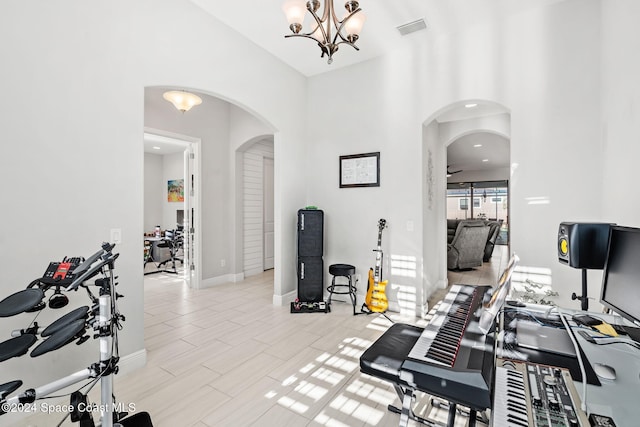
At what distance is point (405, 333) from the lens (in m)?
1.91

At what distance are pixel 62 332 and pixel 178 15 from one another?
2.77 m

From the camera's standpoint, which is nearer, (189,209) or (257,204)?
(189,209)

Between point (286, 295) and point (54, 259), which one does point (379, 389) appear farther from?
point (54, 259)

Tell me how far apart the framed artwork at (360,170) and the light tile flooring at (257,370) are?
169cm

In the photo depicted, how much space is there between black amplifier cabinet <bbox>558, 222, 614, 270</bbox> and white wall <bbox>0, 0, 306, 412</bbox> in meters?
3.10

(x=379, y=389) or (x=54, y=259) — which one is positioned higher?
(x=54, y=259)

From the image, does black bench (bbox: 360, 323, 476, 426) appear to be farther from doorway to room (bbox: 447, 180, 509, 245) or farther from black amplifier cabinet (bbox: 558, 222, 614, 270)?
doorway to room (bbox: 447, 180, 509, 245)

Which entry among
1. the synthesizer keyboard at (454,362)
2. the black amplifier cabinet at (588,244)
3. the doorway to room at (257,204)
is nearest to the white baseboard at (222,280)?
the doorway to room at (257,204)

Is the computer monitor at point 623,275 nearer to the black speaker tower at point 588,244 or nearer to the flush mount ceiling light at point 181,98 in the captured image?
the black speaker tower at point 588,244

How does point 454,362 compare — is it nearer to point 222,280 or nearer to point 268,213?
point 222,280

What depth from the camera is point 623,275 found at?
1.29 meters

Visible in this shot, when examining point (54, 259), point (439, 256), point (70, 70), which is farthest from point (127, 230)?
point (439, 256)

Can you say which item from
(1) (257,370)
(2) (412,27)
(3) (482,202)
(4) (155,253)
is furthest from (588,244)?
(3) (482,202)

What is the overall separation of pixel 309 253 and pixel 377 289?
991 mm
